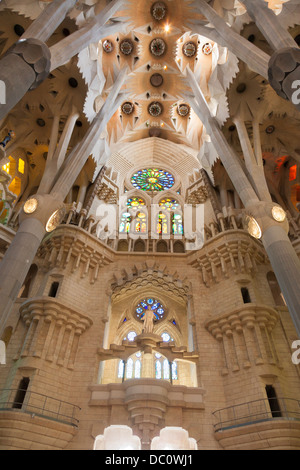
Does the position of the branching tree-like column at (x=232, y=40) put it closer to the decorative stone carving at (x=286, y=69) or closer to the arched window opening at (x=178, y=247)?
the decorative stone carving at (x=286, y=69)

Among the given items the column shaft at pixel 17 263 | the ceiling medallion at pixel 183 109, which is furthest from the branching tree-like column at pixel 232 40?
the column shaft at pixel 17 263

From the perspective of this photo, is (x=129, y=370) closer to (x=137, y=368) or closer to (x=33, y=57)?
(x=137, y=368)

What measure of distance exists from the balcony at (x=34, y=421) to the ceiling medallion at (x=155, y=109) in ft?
61.3

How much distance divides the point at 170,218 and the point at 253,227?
744 cm

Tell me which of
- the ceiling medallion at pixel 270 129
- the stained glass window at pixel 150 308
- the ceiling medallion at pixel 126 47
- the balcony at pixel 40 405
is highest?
the ceiling medallion at pixel 126 47

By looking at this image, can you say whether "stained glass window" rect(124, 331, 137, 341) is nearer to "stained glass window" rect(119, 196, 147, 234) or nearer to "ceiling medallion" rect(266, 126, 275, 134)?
"stained glass window" rect(119, 196, 147, 234)

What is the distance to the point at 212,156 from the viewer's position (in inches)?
674

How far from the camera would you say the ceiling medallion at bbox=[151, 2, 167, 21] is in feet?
58.0

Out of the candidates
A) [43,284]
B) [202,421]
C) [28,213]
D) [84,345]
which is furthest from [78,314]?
A: [202,421]

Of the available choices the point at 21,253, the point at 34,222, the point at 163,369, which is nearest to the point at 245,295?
the point at 163,369

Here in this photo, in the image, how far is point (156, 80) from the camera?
20484 millimetres

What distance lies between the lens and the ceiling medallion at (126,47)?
1877cm

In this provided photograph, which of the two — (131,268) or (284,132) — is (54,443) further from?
(284,132)

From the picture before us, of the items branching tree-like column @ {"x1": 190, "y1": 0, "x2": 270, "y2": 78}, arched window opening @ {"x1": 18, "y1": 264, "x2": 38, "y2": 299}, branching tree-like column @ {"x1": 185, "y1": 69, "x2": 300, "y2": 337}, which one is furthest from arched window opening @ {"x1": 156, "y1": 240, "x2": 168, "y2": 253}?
branching tree-like column @ {"x1": 190, "y1": 0, "x2": 270, "y2": 78}
